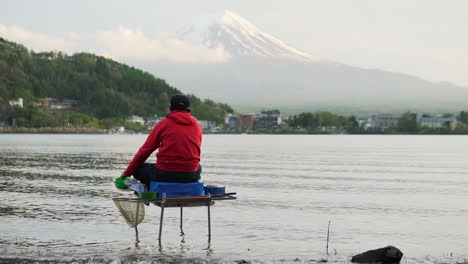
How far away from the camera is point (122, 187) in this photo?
1041 centimetres

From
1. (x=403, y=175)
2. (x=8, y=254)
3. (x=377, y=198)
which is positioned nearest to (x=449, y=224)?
(x=377, y=198)

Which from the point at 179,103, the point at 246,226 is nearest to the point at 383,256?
the point at 179,103

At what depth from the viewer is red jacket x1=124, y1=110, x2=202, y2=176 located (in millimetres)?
9719

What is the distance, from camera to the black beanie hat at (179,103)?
9.88 m

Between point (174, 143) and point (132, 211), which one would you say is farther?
point (132, 211)

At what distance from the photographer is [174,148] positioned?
9766 mm

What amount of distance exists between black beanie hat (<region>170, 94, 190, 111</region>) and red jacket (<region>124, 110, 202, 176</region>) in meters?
0.07

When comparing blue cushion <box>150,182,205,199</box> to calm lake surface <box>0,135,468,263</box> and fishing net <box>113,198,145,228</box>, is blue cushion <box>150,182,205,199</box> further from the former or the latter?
fishing net <box>113,198,145,228</box>

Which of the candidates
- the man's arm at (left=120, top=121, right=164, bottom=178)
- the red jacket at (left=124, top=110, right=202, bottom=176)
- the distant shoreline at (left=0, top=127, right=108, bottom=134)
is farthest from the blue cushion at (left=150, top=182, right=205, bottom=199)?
the distant shoreline at (left=0, top=127, right=108, bottom=134)

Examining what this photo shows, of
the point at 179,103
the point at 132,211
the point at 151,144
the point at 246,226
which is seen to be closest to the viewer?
the point at 151,144

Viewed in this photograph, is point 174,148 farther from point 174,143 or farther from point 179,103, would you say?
point 179,103

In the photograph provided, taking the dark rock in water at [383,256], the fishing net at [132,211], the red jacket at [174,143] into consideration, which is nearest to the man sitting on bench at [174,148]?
the red jacket at [174,143]

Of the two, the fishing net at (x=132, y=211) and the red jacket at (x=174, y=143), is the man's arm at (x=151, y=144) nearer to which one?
the red jacket at (x=174, y=143)

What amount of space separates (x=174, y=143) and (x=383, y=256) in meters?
3.33
